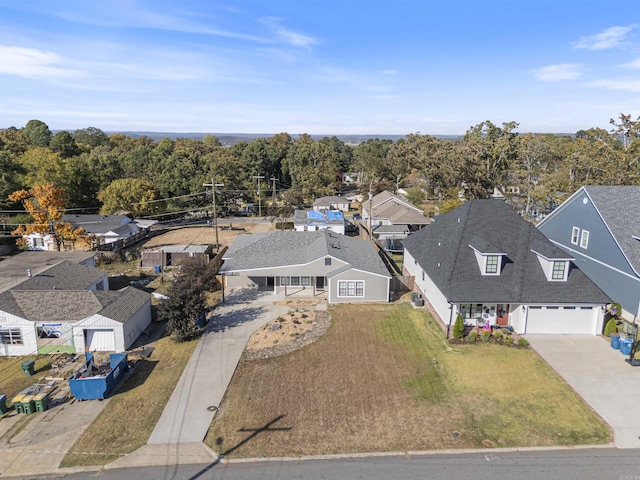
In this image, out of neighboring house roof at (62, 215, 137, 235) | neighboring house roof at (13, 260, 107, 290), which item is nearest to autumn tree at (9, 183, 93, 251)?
neighboring house roof at (62, 215, 137, 235)

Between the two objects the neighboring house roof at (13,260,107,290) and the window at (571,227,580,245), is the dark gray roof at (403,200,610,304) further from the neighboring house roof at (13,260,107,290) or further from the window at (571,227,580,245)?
the neighboring house roof at (13,260,107,290)

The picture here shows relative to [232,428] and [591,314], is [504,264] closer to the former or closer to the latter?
[591,314]

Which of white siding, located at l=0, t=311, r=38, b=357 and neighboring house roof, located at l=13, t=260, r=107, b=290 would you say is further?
neighboring house roof, located at l=13, t=260, r=107, b=290

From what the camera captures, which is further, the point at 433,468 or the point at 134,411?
the point at 134,411

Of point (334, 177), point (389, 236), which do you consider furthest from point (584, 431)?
point (334, 177)

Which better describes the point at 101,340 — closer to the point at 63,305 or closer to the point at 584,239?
the point at 63,305

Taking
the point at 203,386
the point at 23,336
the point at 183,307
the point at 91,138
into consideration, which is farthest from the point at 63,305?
the point at 91,138
